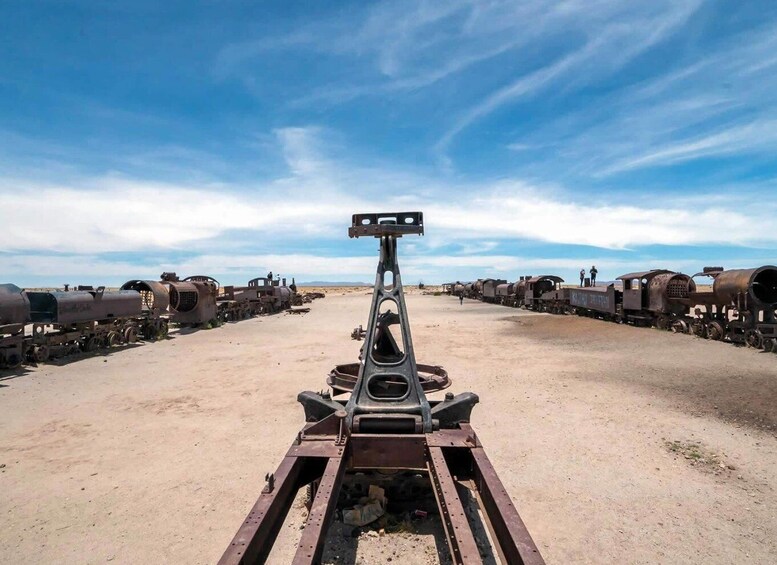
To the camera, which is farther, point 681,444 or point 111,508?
point 681,444

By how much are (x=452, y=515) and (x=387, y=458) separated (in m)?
1.19

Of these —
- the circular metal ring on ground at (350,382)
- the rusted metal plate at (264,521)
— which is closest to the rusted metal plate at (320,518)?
the rusted metal plate at (264,521)

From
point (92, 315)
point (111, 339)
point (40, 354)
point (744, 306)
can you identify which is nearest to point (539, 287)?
point (744, 306)

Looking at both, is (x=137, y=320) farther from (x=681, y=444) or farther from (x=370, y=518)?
(x=681, y=444)

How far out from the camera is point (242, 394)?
10.2 m

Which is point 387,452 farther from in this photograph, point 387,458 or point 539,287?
point 539,287

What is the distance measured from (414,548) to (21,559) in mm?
3734

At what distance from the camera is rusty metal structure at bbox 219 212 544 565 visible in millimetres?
3000

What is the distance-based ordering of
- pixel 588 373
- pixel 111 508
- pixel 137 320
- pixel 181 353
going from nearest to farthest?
1. pixel 111 508
2. pixel 588 373
3. pixel 181 353
4. pixel 137 320

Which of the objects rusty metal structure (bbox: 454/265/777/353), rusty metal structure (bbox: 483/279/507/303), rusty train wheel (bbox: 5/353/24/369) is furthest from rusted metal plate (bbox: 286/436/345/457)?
rusty metal structure (bbox: 483/279/507/303)

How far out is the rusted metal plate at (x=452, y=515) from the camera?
2.92 m

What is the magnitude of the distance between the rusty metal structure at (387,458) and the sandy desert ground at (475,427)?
0.84m

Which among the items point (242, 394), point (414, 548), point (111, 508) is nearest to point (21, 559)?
point (111, 508)

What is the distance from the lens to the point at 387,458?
439 cm
